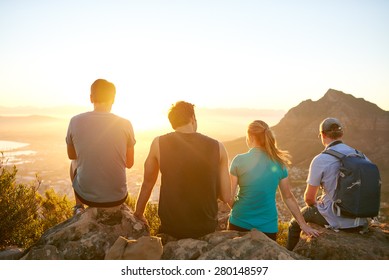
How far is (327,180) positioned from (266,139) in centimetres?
113

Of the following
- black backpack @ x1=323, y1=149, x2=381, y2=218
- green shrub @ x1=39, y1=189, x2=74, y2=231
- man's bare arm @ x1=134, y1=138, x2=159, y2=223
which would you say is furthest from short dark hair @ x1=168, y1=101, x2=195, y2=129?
green shrub @ x1=39, y1=189, x2=74, y2=231

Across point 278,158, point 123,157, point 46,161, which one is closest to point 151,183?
point 123,157

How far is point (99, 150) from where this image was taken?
477 centimetres

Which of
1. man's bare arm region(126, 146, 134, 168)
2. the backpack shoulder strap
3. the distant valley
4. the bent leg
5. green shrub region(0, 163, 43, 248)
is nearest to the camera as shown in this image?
the backpack shoulder strap

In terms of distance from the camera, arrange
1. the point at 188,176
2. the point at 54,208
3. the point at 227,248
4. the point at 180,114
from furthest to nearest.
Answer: the point at 54,208 → the point at 180,114 → the point at 188,176 → the point at 227,248

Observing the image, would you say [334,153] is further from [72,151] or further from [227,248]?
[72,151]

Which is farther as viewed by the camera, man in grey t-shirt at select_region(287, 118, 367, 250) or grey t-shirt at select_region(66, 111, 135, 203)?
man in grey t-shirt at select_region(287, 118, 367, 250)

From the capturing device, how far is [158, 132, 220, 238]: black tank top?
439 centimetres

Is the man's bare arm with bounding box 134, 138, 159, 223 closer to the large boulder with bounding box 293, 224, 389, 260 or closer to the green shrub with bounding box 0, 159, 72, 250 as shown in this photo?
the large boulder with bounding box 293, 224, 389, 260

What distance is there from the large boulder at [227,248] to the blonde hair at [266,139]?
3.87 ft

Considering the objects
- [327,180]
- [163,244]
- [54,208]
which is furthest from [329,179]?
[54,208]

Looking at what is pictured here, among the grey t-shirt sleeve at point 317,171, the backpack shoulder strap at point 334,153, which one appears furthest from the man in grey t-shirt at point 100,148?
the backpack shoulder strap at point 334,153

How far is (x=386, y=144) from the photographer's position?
4902 inches
